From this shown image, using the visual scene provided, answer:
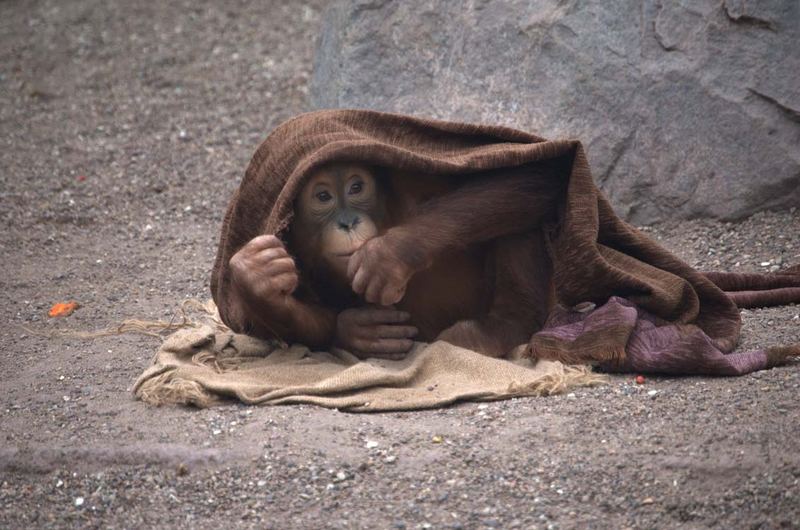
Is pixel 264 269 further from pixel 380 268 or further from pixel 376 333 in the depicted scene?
pixel 376 333

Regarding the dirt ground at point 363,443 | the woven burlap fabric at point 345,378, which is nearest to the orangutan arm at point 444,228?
the woven burlap fabric at point 345,378

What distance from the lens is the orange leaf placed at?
4.48m

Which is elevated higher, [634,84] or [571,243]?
[634,84]

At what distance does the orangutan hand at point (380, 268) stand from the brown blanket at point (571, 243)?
0.25m

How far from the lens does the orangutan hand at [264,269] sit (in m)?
3.28

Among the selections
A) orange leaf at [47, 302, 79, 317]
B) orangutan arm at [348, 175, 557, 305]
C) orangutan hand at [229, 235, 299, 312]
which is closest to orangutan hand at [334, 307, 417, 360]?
orangutan arm at [348, 175, 557, 305]

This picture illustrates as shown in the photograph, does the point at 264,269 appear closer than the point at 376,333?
Yes

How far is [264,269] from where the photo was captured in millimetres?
3281

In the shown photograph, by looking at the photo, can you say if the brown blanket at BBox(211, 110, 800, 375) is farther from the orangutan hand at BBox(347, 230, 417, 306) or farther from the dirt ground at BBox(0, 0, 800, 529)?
the orangutan hand at BBox(347, 230, 417, 306)

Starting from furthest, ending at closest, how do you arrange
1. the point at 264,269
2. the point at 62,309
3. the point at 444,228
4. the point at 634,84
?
the point at 634,84 < the point at 62,309 < the point at 444,228 < the point at 264,269

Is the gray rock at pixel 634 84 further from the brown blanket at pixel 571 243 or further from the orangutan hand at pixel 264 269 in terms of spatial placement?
the orangutan hand at pixel 264 269

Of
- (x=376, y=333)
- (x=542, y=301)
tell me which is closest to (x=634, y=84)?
(x=542, y=301)

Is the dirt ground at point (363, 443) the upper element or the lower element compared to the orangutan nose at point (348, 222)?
lower

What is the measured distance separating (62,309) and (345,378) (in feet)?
5.35
